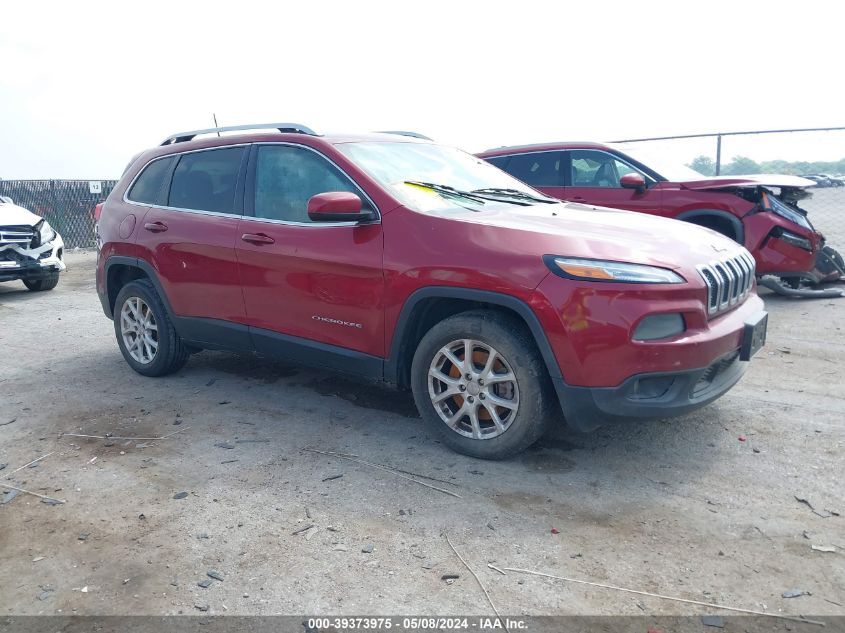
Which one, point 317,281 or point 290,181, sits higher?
point 290,181

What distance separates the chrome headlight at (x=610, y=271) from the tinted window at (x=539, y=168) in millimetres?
5380

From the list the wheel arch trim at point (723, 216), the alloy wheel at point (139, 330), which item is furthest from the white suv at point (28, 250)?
the wheel arch trim at point (723, 216)

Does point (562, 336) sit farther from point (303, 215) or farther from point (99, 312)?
point (99, 312)

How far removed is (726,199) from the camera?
25.8 ft

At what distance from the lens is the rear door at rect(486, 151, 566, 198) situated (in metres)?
8.66

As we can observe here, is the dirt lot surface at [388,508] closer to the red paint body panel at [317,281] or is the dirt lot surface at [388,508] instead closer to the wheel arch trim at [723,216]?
the red paint body panel at [317,281]

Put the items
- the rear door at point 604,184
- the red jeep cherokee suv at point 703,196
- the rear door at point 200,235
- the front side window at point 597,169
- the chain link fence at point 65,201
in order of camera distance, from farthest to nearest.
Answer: the chain link fence at point 65,201
the front side window at point 597,169
the rear door at point 604,184
the red jeep cherokee suv at point 703,196
the rear door at point 200,235

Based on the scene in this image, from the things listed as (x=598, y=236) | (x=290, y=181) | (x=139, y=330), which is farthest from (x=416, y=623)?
(x=139, y=330)

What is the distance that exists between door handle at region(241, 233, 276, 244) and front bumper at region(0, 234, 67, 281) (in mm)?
6556

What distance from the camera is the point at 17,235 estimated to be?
9828 mm

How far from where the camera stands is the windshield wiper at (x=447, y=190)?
4.38 m

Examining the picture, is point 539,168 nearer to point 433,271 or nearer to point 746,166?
point 433,271

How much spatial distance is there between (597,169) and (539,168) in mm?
708

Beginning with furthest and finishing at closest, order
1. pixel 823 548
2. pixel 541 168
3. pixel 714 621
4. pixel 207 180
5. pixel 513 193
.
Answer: pixel 541 168
pixel 207 180
pixel 513 193
pixel 823 548
pixel 714 621
